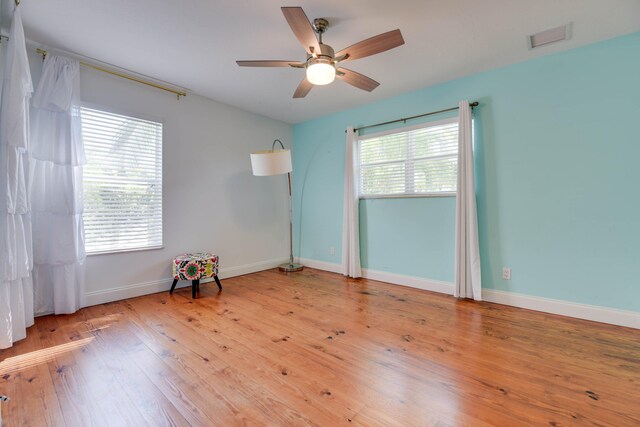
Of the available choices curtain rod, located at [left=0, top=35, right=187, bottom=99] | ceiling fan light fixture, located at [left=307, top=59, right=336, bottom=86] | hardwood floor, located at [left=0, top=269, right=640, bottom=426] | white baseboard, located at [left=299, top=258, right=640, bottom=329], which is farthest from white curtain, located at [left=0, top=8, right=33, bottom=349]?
white baseboard, located at [left=299, top=258, right=640, bottom=329]

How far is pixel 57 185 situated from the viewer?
2561mm

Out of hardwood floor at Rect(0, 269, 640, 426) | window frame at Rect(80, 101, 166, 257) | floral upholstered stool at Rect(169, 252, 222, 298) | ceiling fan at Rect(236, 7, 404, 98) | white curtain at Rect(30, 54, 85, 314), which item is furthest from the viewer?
floral upholstered stool at Rect(169, 252, 222, 298)

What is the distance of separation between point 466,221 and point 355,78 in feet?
6.47

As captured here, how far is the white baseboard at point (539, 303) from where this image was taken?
94.8 inches

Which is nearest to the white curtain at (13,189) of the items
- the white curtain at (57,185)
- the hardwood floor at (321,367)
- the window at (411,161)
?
the hardwood floor at (321,367)

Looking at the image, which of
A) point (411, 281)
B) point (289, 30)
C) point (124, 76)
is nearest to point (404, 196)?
point (411, 281)

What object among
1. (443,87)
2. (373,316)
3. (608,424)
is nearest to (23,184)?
(373,316)

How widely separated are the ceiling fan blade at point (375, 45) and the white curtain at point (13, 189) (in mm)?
2403

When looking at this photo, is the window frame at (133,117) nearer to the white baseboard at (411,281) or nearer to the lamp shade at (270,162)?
the lamp shade at (270,162)

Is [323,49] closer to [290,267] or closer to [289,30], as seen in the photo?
[289,30]

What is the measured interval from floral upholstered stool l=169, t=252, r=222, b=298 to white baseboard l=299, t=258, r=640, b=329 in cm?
224

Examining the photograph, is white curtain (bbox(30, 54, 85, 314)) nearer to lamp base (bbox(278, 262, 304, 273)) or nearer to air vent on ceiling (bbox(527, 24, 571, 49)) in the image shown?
lamp base (bbox(278, 262, 304, 273))

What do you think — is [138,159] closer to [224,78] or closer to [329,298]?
[224,78]

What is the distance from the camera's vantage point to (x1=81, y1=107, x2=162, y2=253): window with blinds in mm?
2889
